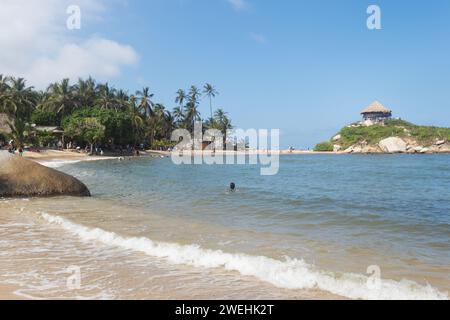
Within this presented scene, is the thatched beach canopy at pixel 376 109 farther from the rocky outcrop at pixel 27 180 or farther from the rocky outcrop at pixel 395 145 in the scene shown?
the rocky outcrop at pixel 27 180

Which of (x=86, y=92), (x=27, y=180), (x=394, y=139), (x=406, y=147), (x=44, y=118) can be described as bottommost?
(x=27, y=180)

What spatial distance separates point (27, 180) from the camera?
15.4 metres

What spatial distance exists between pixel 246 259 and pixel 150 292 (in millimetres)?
2167

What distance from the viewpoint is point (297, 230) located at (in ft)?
34.6

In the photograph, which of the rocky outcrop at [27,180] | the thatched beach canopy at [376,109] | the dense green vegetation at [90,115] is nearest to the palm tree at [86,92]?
the dense green vegetation at [90,115]

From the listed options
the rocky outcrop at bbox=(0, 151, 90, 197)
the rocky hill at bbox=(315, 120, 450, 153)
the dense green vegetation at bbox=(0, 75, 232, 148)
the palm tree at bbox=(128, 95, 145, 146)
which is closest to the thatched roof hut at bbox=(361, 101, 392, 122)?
the rocky hill at bbox=(315, 120, 450, 153)

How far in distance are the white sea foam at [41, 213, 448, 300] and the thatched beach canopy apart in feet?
396

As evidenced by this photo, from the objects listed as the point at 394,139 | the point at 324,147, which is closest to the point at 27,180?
the point at 394,139

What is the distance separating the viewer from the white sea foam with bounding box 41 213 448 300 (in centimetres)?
565

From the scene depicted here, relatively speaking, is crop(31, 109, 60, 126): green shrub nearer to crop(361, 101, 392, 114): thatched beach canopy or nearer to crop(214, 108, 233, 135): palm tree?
crop(214, 108, 233, 135): palm tree

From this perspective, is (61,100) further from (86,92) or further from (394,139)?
(394,139)

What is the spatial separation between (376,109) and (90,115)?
85282 mm

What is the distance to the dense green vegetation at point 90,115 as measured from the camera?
59.4 m

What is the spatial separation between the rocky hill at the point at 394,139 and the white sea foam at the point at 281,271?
353ft
